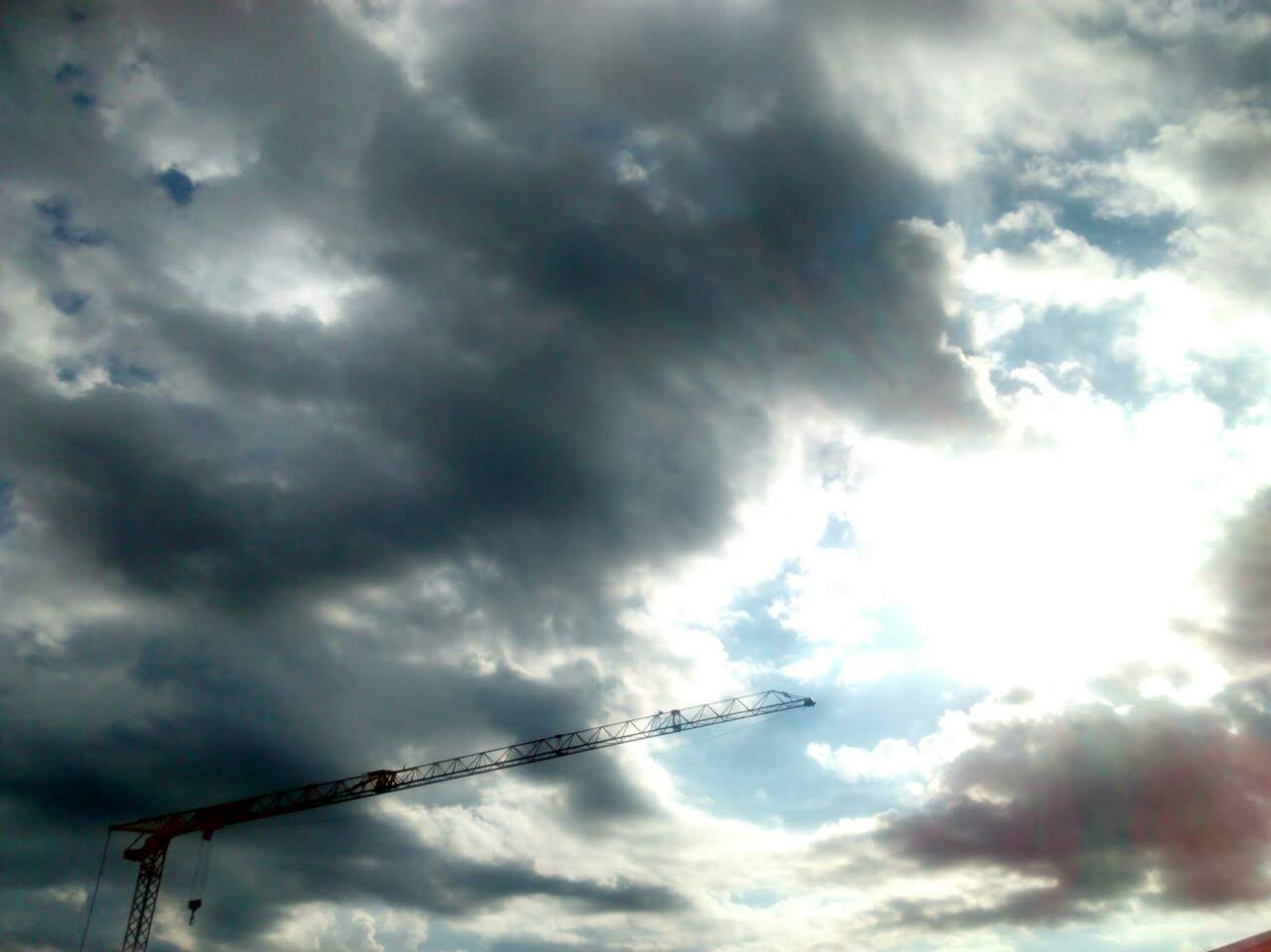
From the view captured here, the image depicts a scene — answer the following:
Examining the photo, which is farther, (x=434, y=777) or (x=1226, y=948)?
(x=434, y=777)

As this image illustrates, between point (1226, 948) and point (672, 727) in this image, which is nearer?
point (1226, 948)

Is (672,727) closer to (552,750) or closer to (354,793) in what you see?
(552,750)

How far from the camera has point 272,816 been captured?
155000mm

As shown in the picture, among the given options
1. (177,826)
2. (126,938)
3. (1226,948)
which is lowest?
(1226,948)

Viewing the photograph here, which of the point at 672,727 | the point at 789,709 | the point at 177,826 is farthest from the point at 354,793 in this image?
the point at 789,709

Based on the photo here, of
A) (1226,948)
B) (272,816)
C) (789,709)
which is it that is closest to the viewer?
(1226,948)

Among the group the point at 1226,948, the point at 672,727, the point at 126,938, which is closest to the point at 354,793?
the point at 126,938

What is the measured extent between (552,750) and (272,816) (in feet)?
183

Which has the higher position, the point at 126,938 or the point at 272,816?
the point at 272,816

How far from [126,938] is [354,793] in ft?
155

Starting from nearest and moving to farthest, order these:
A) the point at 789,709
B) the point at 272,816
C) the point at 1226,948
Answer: the point at 1226,948 → the point at 789,709 → the point at 272,816

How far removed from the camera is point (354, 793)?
151m

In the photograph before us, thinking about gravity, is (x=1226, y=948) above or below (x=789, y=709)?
below

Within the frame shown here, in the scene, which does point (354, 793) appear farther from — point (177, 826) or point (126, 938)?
point (126, 938)
